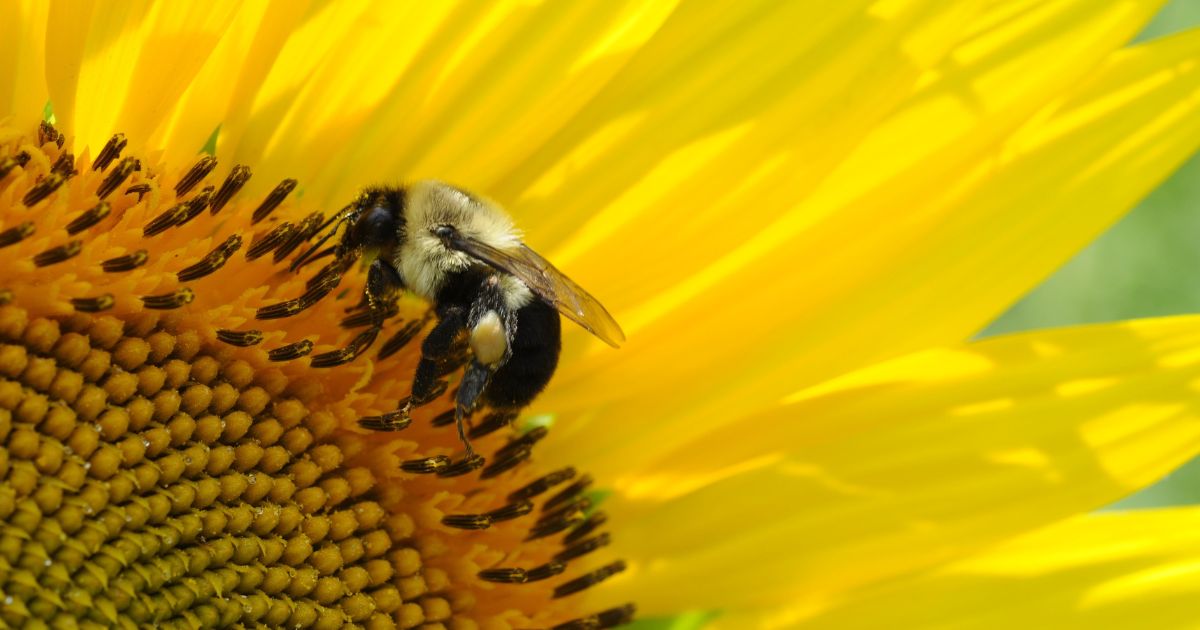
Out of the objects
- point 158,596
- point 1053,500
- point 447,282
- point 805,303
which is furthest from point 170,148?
point 1053,500

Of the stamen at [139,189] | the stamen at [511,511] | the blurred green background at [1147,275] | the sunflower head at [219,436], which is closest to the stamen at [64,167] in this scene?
the sunflower head at [219,436]

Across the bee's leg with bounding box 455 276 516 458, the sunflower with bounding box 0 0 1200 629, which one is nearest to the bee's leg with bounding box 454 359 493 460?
the bee's leg with bounding box 455 276 516 458

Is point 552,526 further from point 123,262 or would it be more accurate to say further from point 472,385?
point 123,262

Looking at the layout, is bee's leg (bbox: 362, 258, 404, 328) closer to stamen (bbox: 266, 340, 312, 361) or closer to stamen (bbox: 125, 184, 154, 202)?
stamen (bbox: 266, 340, 312, 361)

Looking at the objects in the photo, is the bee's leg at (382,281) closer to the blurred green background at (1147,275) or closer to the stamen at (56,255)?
the stamen at (56,255)

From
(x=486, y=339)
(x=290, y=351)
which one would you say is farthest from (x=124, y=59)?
(x=486, y=339)

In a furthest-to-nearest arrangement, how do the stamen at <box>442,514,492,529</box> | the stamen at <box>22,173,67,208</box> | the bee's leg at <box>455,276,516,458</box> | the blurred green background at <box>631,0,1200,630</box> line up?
the blurred green background at <box>631,0,1200,630</box> → the stamen at <box>442,514,492,529</box> → the bee's leg at <box>455,276,516,458</box> → the stamen at <box>22,173,67,208</box>
